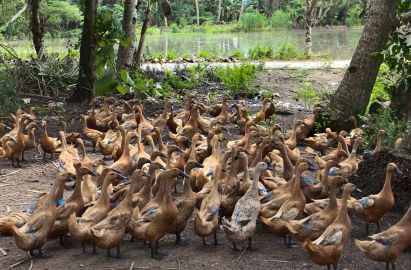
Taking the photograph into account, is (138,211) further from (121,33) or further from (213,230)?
(121,33)

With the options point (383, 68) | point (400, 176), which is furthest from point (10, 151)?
point (383, 68)

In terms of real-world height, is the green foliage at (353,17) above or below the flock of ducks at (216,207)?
above

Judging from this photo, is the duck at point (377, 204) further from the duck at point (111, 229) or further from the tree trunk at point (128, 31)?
the tree trunk at point (128, 31)

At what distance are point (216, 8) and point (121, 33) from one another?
4832cm

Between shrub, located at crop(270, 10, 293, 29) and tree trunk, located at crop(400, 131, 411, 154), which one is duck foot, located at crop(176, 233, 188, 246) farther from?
shrub, located at crop(270, 10, 293, 29)

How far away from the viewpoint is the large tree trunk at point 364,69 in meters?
10.4

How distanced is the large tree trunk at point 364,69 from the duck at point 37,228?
254 inches

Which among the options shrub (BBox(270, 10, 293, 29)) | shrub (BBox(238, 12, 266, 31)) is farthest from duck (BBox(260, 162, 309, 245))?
shrub (BBox(238, 12, 266, 31))

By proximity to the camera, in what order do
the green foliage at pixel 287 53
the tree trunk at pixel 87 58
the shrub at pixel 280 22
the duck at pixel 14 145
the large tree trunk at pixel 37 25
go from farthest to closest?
the shrub at pixel 280 22
the green foliage at pixel 287 53
the large tree trunk at pixel 37 25
the tree trunk at pixel 87 58
the duck at pixel 14 145

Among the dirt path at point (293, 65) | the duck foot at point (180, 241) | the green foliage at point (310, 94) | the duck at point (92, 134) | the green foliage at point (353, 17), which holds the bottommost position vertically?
the duck foot at point (180, 241)

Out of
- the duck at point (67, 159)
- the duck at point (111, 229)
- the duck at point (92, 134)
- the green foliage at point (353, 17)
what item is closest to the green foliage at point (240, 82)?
the duck at point (92, 134)

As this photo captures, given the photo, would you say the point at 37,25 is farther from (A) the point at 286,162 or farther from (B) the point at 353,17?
(B) the point at 353,17

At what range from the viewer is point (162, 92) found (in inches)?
613

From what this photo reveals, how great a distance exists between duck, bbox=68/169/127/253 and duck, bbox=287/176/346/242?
1.95 metres
